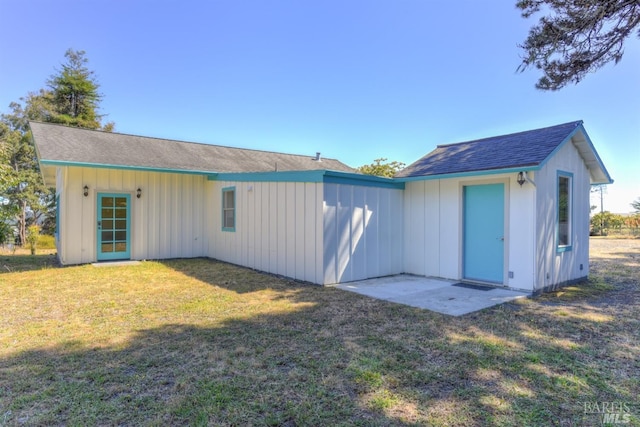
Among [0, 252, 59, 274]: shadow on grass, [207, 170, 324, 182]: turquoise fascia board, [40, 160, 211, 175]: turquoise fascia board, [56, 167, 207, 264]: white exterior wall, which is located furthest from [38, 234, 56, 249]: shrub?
[207, 170, 324, 182]: turquoise fascia board

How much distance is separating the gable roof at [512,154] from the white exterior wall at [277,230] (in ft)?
8.60

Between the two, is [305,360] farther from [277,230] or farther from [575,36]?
[575,36]

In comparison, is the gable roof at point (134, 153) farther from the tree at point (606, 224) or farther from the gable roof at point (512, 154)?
the tree at point (606, 224)

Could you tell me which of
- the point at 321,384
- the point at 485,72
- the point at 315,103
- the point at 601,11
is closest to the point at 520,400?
the point at 321,384

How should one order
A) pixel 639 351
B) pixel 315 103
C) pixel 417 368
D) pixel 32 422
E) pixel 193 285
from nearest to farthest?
1. pixel 32 422
2. pixel 417 368
3. pixel 639 351
4. pixel 193 285
5. pixel 315 103

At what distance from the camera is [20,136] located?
68.7 feet

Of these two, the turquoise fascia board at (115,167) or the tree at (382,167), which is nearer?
the turquoise fascia board at (115,167)

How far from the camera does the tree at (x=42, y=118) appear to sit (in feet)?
67.4

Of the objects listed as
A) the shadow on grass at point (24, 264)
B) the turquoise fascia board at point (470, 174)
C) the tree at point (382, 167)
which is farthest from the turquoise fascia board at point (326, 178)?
the tree at point (382, 167)

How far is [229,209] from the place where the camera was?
985 centimetres

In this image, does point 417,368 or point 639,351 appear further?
point 639,351

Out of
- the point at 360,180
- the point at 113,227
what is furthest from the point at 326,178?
the point at 113,227

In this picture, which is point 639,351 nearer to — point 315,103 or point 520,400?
point 520,400

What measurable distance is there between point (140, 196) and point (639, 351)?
10.9 metres
